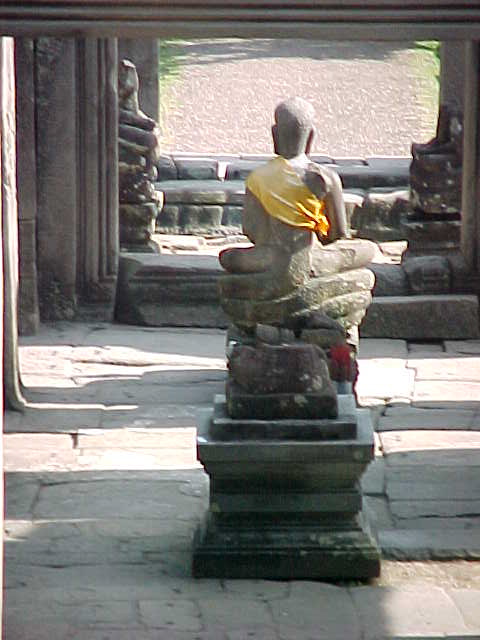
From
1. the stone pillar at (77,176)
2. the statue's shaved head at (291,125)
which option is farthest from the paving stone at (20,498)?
the stone pillar at (77,176)

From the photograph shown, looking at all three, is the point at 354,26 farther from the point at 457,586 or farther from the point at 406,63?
the point at 406,63

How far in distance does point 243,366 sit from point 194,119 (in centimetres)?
1424

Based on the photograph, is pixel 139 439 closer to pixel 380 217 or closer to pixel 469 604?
pixel 469 604

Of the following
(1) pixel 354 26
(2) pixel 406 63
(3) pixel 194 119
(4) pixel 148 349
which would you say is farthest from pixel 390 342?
(2) pixel 406 63

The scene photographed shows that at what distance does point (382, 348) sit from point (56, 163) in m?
2.50

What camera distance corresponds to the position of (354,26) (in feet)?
13.8

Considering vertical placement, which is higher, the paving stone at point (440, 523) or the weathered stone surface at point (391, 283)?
the weathered stone surface at point (391, 283)

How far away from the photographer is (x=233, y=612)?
6.27 m

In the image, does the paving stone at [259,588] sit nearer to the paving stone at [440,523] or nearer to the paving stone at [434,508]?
the paving stone at [440,523]

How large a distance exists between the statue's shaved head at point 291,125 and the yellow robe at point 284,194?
8 centimetres

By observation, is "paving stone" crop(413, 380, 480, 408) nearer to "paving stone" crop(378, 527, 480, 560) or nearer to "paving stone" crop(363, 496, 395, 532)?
"paving stone" crop(363, 496, 395, 532)

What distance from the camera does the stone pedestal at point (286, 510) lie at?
260 inches

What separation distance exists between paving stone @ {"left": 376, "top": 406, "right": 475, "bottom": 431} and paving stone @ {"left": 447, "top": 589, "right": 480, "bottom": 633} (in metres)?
2.54

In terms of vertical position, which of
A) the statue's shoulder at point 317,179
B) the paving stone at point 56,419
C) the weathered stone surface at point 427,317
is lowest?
the paving stone at point 56,419
